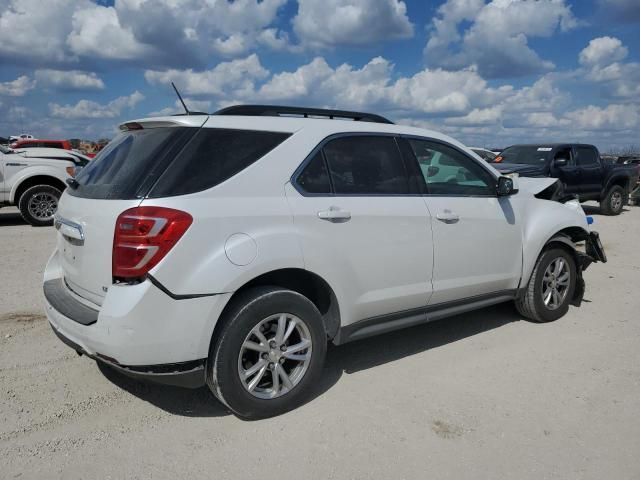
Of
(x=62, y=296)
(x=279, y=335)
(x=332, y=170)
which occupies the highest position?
(x=332, y=170)

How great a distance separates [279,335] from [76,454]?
1.25m

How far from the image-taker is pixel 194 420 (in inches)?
125

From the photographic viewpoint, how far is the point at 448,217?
3.95m

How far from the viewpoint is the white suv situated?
276 cm

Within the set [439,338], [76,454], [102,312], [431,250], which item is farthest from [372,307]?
[76,454]

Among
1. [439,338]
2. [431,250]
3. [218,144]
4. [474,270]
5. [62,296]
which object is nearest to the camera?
[218,144]

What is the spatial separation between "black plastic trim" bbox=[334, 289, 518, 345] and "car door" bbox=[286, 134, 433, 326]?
5cm

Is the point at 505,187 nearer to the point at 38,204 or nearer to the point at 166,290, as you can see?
the point at 166,290

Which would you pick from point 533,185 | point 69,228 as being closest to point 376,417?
point 69,228

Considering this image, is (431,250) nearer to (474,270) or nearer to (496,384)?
(474,270)

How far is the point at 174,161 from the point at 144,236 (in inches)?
18.8

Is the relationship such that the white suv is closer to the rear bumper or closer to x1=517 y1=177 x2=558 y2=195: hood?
the rear bumper

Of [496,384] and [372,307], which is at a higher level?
[372,307]

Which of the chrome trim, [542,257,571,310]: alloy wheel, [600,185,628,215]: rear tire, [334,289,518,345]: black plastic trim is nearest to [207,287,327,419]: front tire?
[334,289,518,345]: black plastic trim
